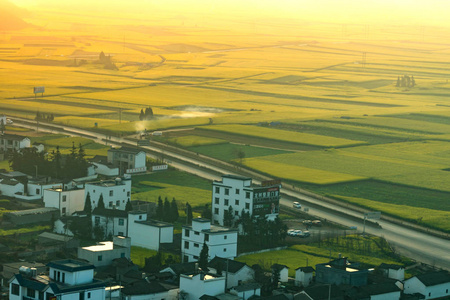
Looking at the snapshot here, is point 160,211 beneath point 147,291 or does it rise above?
above

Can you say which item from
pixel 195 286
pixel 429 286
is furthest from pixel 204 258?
pixel 429 286

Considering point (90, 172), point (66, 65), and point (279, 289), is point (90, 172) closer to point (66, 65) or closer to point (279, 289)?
point (279, 289)

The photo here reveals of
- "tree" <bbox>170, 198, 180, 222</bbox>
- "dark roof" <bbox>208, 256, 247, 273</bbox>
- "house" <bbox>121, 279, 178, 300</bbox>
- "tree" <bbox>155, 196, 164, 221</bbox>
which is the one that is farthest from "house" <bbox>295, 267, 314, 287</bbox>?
"tree" <bbox>155, 196, 164, 221</bbox>

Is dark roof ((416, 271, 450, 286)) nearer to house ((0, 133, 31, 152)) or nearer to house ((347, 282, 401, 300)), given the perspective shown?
house ((347, 282, 401, 300))

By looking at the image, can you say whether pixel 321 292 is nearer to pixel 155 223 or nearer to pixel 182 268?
pixel 182 268

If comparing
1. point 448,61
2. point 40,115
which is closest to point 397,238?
point 40,115

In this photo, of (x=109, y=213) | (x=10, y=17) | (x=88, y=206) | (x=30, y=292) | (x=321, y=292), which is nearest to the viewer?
(x=30, y=292)
